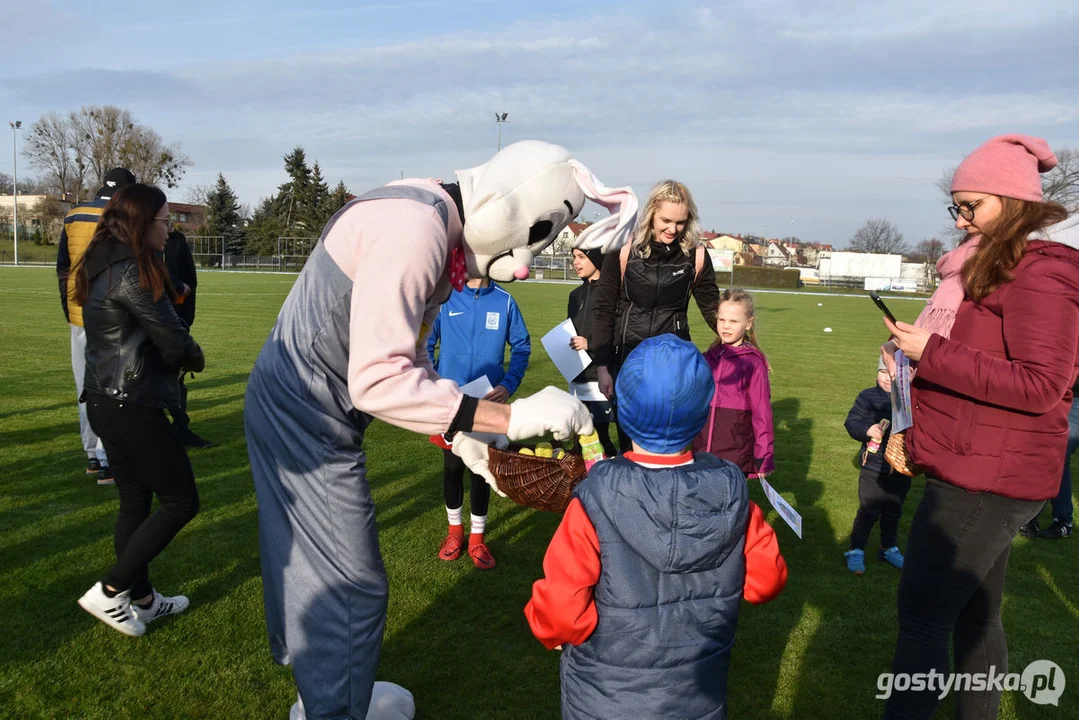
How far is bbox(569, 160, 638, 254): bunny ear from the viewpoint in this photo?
2.62 m

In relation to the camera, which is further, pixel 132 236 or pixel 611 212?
pixel 132 236

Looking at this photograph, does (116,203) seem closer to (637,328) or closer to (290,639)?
A: (290,639)

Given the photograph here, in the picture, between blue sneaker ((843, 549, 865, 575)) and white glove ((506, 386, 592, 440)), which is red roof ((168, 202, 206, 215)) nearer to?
blue sneaker ((843, 549, 865, 575))

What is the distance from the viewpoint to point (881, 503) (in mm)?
4891

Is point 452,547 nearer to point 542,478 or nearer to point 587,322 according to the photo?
point 587,322

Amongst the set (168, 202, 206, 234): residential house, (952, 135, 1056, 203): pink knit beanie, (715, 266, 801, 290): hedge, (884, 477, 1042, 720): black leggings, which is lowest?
(715, 266, 801, 290): hedge

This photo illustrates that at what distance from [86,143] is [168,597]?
6753 cm

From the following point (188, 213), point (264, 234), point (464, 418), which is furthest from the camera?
point (188, 213)

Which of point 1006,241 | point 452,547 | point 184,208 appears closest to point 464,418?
point 1006,241

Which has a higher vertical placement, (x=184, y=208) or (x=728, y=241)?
(x=184, y=208)

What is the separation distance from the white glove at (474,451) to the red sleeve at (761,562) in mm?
1069

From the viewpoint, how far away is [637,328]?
4.80 meters

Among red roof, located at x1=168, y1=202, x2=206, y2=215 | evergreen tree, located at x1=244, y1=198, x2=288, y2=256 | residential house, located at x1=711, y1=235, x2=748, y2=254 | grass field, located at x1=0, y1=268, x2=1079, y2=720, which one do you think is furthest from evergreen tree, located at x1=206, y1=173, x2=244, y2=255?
residential house, located at x1=711, y1=235, x2=748, y2=254

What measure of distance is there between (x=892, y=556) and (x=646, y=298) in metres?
2.36
